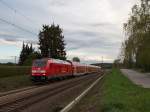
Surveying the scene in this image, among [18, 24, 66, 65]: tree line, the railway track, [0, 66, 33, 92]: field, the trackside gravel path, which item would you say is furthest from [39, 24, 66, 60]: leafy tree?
the railway track

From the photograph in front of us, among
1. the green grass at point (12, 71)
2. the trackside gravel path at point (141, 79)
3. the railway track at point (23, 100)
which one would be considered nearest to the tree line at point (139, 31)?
the trackside gravel path at point (141, 79)

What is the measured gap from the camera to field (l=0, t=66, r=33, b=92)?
35938 mm

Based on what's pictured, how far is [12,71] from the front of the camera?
49.0 metres

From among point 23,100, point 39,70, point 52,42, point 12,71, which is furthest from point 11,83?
point 52,42

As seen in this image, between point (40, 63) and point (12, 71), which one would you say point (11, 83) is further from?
point (12, 71)

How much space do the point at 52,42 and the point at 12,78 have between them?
2090 inches

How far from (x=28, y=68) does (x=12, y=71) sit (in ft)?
31.2

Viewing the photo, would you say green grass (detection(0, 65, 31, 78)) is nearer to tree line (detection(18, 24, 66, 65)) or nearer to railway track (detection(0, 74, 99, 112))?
railway track (detection(0, 74, 99, 112))

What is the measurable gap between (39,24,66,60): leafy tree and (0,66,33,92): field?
35.9 m

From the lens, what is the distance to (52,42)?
94.9 meters

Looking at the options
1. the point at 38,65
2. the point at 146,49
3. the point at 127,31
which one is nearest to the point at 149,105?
the point at 38,65

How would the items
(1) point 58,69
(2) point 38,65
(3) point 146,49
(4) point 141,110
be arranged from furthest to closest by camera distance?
1. (3) point 146,49
2. (1) point 58,69
3. (2) point 38,65
4. (4) point 141,110

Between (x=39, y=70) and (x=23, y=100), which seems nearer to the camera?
(x=23, y=100)

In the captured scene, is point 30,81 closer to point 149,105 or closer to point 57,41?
point 149,105
